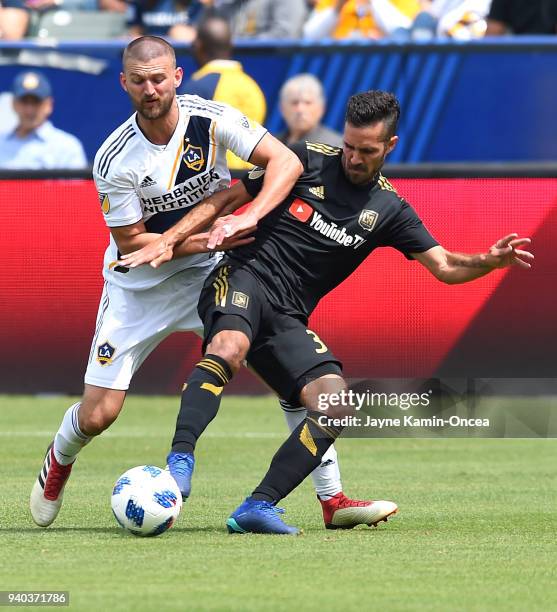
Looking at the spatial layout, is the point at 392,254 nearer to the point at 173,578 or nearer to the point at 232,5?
the point at 232,5

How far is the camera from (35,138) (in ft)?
44.6

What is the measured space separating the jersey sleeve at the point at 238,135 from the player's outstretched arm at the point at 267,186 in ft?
0.13

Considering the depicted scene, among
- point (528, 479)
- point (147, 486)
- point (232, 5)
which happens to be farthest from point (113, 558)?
point (232, 5)

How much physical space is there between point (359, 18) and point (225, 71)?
2.32m

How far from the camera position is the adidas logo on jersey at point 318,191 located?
7023mm

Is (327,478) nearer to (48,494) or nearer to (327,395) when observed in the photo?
(327,395)

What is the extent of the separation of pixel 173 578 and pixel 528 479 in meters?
4.01

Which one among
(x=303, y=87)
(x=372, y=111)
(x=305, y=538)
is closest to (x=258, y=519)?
(x=305, y=538)

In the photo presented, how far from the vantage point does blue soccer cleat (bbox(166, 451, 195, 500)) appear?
6.32 m

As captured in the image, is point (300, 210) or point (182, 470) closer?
point (182, 470)

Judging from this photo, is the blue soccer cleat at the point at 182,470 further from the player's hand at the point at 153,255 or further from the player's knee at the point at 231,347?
the player's hand at the point at 153,255

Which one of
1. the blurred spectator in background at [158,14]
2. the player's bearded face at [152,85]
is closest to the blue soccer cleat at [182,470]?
the player's bearded face at [152,85]

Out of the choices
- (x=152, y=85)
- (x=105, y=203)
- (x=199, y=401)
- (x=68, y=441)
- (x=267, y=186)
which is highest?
(x=152, y=85)

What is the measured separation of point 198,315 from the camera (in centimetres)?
727
